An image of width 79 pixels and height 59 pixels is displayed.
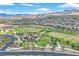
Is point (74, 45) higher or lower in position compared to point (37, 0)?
lower

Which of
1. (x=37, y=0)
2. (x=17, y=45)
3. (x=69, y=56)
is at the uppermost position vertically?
(x=37, y=0)

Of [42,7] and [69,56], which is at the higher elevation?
[42,7]

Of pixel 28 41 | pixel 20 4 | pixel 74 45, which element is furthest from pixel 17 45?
pixel 74 45

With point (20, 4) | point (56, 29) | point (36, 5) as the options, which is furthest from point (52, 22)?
point (20, 4)

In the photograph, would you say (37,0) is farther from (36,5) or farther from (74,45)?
(74,45)

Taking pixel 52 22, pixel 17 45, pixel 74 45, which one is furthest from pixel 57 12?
pixel 17 45

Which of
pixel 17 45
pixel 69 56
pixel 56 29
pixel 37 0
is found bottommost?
pixel 69 56

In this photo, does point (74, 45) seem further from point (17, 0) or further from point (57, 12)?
point (17, 0)

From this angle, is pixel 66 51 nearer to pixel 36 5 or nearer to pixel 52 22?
pixel 52 22
